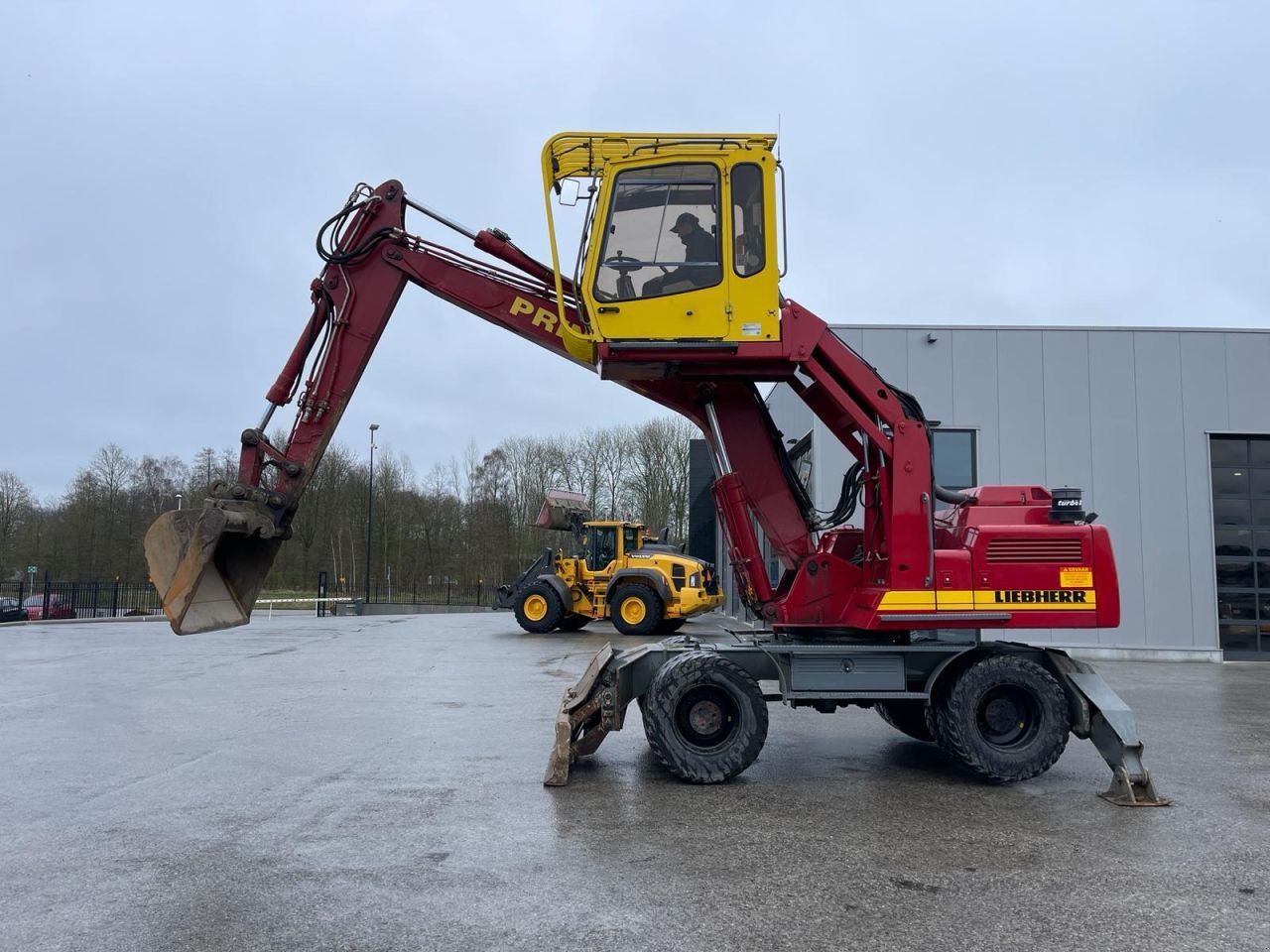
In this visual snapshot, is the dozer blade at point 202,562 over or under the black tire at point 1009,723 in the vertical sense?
over

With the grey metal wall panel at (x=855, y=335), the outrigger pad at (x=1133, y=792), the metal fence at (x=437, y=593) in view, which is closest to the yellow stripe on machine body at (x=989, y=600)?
the outrigger pad at (x=1133, y=792)

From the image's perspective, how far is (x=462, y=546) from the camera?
157ft

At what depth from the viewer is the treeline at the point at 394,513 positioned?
4359cm

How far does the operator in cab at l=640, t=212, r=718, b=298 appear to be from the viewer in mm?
6621

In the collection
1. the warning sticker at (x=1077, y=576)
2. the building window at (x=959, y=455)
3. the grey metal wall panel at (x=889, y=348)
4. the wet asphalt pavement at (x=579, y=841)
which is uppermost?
the grey metal wall panel at (x=889, y=348)

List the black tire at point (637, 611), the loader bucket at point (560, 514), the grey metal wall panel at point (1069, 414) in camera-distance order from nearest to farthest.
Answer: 1. the grey metal wall panel at point (1069, 414)
2. the black tire at point (637, 611)
3. the loader bucket at point (560, 514)

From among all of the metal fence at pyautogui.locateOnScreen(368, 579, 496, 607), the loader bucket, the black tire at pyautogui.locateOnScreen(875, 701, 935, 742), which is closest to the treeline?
the metal fence at pyautogui.locateOnScreen(368, 579, 496, 607)

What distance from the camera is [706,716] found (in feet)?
21.7

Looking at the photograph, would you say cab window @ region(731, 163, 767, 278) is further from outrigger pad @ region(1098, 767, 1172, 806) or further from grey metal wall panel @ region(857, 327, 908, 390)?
grey metal wall panel @ region(857, 327, 908, 390)

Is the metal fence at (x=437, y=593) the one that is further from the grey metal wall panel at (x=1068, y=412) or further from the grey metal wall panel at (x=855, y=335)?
the grey metal wall panel at (x=1068, y=412)

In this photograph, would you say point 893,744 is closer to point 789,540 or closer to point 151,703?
point 789,540

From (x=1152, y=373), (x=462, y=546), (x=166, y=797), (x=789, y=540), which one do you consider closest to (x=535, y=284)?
(x=789, y=540)

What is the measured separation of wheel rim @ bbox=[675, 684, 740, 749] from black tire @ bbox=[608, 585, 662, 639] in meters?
13.1

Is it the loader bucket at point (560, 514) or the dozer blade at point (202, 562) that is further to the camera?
the loader bucket at point (560, 514)
